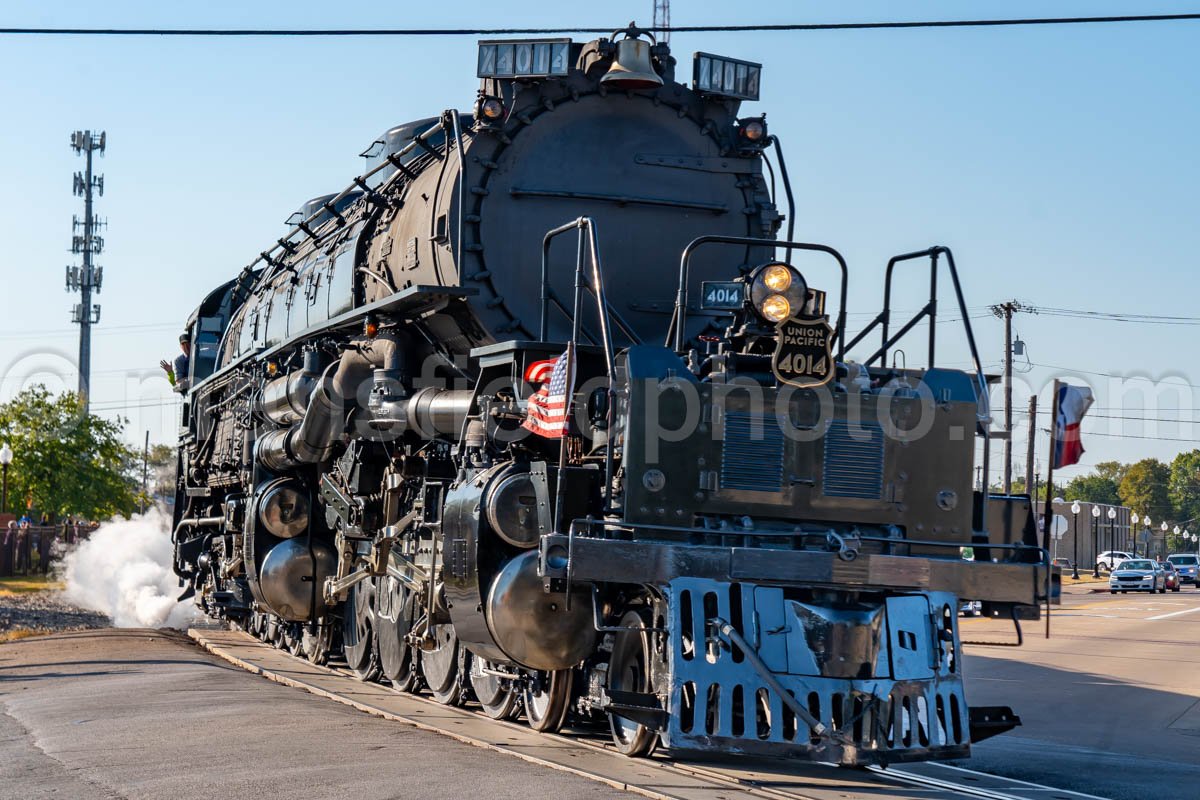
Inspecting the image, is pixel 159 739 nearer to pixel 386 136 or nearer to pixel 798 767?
pixel 798 767

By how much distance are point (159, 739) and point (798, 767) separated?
4128 mm

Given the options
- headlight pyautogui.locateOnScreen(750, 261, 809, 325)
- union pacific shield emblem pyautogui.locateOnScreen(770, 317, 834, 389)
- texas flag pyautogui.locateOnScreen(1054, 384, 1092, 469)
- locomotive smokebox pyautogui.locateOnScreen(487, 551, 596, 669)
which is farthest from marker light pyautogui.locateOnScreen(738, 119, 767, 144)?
texas flag pyautogui.locateOnScreen(1054, 384, 1092, 469)

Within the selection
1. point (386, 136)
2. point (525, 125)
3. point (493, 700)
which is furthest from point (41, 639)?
point (525, 125)

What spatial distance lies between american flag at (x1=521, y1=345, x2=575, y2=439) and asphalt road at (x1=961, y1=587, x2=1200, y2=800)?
3828 mm

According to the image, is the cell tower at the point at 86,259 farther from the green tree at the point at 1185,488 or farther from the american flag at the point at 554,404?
the green tree at the point at 1185,488

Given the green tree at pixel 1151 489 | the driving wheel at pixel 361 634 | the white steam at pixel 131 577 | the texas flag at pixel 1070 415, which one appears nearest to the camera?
the driving wheel at pixel 361 634

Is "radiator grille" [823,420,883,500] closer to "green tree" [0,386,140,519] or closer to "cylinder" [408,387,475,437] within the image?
"cylinder" [408,387,475,437]

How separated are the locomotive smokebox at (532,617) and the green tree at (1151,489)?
13009 centimetres

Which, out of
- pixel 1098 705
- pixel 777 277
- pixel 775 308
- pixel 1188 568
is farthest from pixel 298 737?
pixel 1188 568

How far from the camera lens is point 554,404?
876cm

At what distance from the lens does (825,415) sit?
28.8ft

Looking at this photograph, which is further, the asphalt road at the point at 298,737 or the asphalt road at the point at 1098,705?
the asphalt road at the point at 1098,705

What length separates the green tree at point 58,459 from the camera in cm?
4922

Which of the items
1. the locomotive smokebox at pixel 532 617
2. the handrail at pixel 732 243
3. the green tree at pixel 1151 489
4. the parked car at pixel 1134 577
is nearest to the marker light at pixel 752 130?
the handrail at pixel 732 243
